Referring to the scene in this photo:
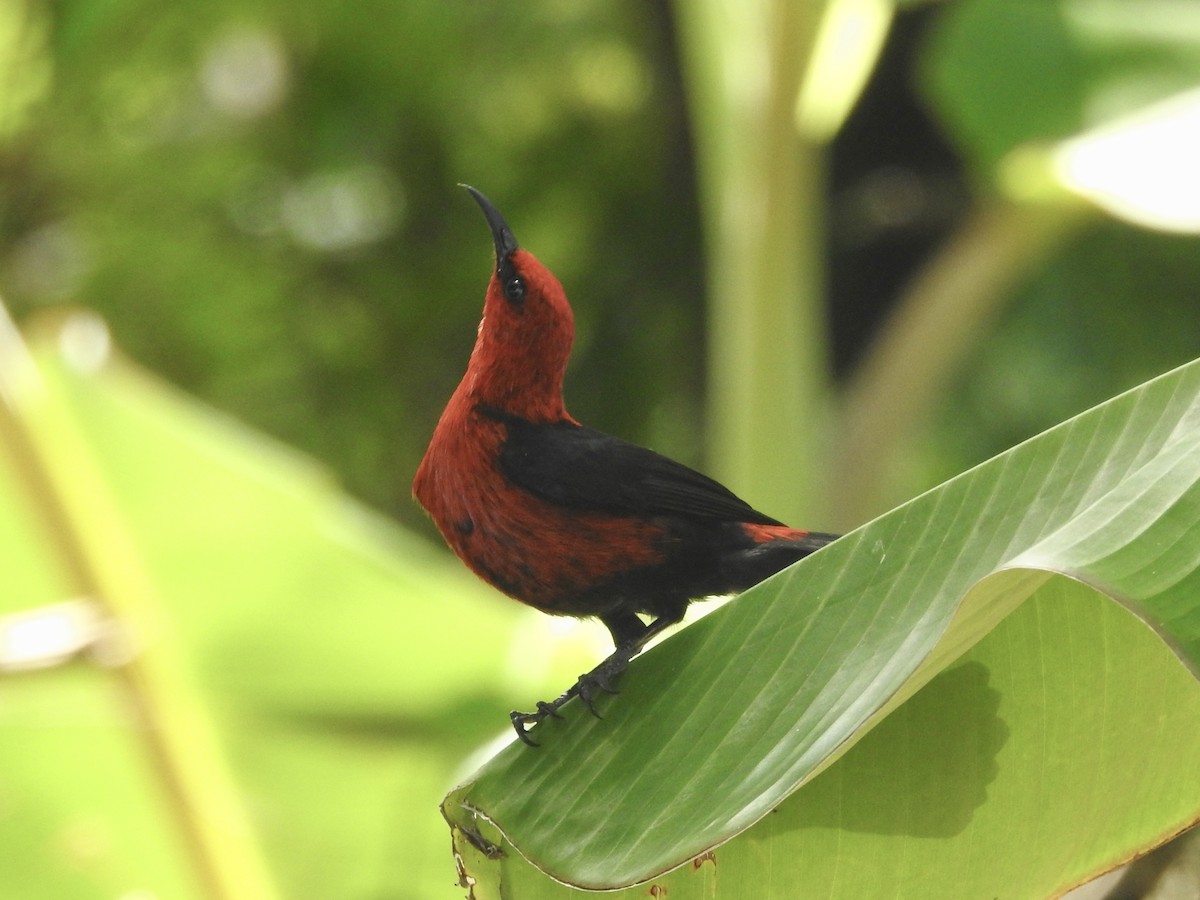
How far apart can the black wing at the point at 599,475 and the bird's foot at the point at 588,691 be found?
5.4 inches

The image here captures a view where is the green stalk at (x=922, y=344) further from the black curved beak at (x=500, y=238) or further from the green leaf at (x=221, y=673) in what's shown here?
the black curved beak at (x=500, y=238)

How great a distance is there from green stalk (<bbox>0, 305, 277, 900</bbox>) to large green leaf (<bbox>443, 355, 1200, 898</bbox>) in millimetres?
642

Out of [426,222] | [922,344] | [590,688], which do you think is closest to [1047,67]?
[922,344]

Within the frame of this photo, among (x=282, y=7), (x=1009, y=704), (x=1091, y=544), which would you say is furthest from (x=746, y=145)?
(x=282, y=7)

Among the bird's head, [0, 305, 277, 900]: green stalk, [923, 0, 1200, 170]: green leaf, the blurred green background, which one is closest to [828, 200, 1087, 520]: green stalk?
the blurred green background

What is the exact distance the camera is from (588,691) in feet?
3.47

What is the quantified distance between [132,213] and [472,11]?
1153 millimetres

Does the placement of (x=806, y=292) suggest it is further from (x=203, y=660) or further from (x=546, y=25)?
(x=546, y=25)

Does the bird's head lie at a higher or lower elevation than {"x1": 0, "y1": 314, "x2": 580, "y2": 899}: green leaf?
higher

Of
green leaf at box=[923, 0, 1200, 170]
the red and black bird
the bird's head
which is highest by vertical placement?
green leaf at box=[923, 0, 1200, 170]

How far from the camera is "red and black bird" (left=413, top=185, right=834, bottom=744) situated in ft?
3.58

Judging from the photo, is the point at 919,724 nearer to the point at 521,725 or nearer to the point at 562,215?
the point at 521,725

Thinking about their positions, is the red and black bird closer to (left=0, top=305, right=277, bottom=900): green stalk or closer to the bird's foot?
the bird's foot

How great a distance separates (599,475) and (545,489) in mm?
48
